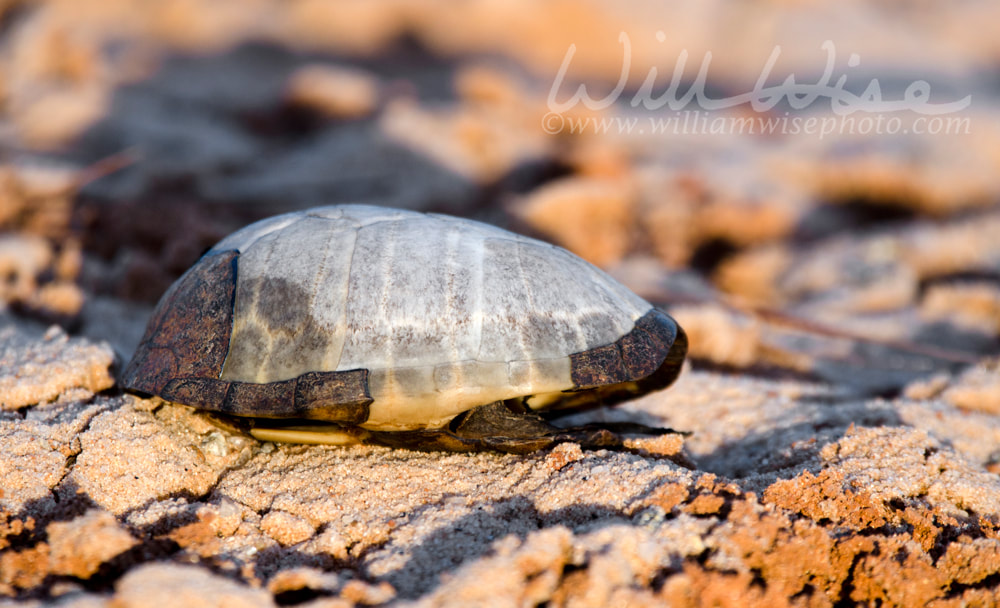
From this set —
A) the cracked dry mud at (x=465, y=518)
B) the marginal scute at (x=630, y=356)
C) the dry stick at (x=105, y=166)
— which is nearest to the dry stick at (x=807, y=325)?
the cracked dry mud at (x=465, y=518)

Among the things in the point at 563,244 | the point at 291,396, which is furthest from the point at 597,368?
the point at 563,244

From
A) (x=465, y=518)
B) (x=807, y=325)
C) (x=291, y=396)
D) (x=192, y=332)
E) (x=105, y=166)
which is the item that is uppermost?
(x=105, y=166)

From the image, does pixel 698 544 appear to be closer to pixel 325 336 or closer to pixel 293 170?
pixel 325 336

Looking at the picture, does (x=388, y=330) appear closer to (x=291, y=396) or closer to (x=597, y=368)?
(x=291, y=396)

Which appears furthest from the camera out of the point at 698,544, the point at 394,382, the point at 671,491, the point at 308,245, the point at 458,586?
the point at 308,245

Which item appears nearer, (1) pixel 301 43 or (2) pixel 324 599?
(2) pixel 324 599

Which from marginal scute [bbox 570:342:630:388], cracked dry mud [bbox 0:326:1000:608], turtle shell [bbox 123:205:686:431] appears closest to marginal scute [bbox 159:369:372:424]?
turtle shell [bbox 123:205:686:431]

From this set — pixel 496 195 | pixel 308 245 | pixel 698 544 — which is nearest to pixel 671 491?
pixel 698 544
